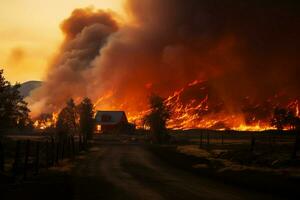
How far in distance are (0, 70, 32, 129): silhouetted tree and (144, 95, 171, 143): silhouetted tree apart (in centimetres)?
4350

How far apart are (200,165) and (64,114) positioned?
60.5 m

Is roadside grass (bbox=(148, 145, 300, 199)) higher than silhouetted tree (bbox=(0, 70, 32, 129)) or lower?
lower

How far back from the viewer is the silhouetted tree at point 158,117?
73.7m

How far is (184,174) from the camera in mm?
26953

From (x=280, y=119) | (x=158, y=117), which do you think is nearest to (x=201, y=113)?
(x=280, y=119)

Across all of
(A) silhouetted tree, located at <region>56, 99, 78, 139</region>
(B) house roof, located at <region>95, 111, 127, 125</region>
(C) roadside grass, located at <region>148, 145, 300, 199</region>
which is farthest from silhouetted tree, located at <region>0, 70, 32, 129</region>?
(B) house roof, located at <region>95, 111, 127, 125</region>

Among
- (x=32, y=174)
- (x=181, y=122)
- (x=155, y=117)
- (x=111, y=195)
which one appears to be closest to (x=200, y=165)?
(x=32, y=174)

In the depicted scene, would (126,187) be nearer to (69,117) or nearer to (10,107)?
(10,107)

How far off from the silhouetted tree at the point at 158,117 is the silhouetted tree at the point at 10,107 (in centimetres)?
4350

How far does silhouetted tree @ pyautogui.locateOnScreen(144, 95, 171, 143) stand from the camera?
73.7 m

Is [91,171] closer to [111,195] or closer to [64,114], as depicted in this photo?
[111,195]

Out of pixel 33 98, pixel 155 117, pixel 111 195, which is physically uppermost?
pixel 33 98

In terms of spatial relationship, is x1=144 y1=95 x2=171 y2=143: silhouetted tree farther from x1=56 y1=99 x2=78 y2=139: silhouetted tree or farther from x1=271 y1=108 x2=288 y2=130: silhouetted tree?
x1=271 y1=108 x2=288 y2=130: silhouetted tree

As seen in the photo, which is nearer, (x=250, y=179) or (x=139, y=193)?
(x=139, y=193)
